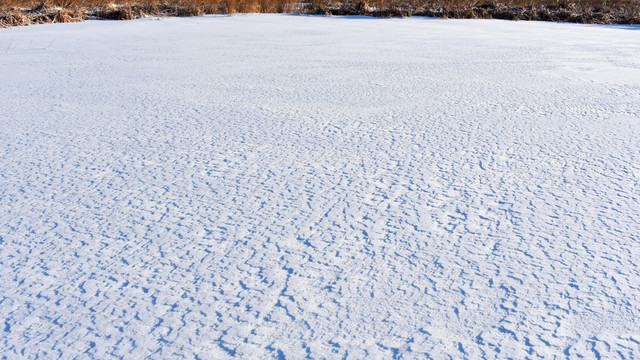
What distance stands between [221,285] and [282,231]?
282 mm

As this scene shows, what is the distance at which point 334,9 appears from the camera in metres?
8.97

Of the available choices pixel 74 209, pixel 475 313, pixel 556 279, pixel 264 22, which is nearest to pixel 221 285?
pixel 475 313

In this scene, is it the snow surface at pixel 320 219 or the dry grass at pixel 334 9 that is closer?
the snow surface at pixel 320 219

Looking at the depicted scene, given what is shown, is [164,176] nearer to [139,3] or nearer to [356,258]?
[356,258]

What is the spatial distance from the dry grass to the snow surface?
5.15 m

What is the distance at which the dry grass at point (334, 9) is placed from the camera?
25.6 feet

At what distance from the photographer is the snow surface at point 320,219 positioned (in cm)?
104

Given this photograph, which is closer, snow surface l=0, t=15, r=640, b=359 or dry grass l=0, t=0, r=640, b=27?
snow surface l=0, t=15, r=640, b=359

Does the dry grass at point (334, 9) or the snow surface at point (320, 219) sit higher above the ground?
the dry grass at point (334, 9)

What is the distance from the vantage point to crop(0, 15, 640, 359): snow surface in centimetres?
104

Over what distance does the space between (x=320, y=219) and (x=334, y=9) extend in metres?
8.09

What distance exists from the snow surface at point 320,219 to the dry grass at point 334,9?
515 centimetres

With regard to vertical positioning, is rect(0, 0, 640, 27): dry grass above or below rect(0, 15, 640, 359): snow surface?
above

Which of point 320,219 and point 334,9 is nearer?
point 320,219
